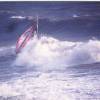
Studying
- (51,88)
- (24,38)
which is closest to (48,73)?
(51,88)

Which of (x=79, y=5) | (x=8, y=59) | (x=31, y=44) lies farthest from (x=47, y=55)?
(x=79, y=5)

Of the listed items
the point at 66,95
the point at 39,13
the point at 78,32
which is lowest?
the point at 66,95

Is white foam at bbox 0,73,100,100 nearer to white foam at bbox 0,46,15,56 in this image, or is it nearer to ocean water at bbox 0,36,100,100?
ocean water at bbox 0,36,100,100

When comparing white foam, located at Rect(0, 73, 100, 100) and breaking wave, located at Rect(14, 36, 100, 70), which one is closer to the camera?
white foam, located at Rect(0, 73, 100, 100)

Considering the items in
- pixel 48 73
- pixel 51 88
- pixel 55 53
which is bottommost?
pixel 51 88

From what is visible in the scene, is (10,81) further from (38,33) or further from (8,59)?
(38,33)

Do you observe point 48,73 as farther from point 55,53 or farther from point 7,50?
point 7,50

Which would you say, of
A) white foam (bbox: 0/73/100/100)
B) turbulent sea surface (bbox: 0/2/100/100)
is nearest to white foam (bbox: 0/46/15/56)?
turbulent sea surface (bbox: 0/2/100/100)
